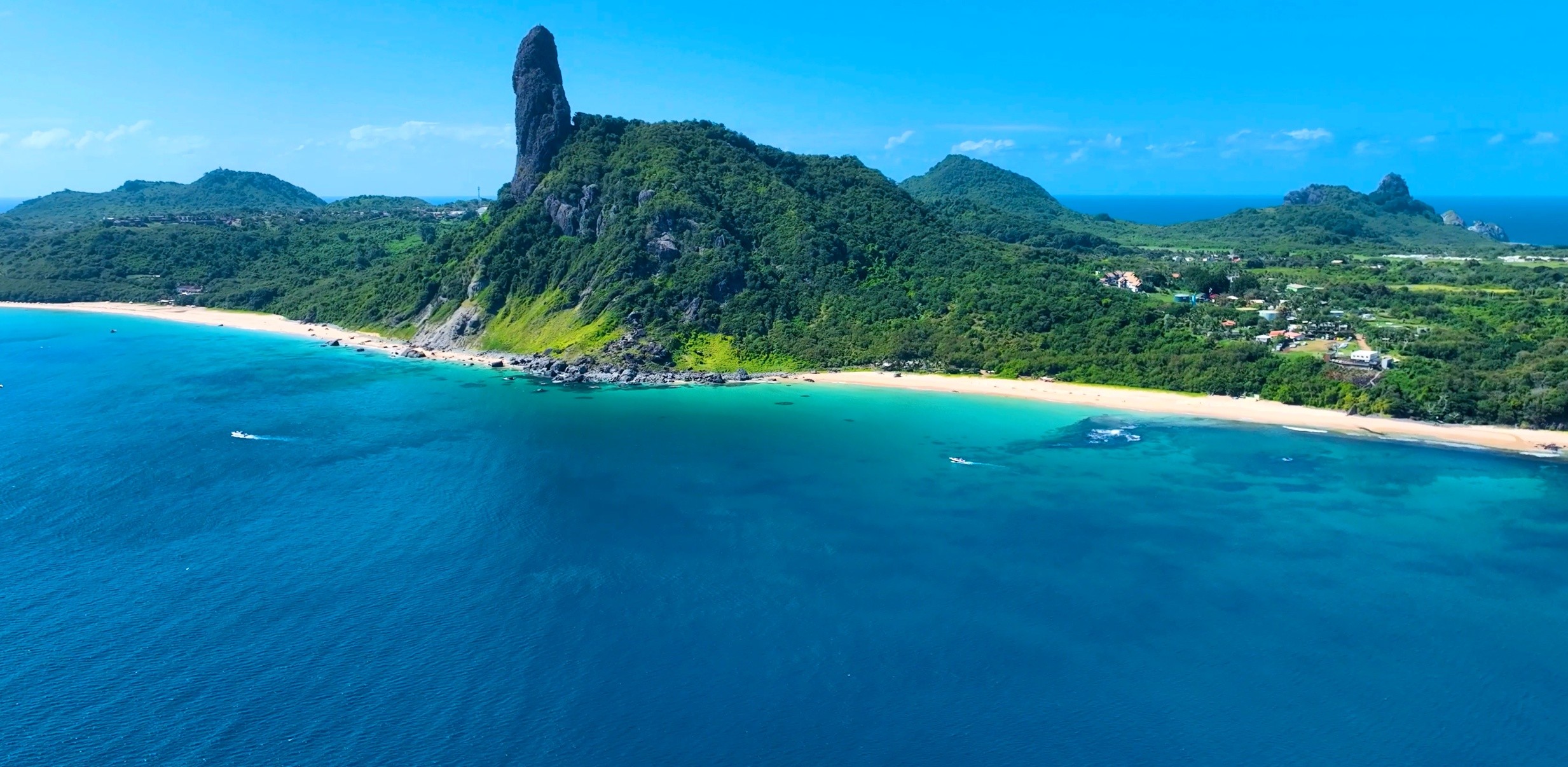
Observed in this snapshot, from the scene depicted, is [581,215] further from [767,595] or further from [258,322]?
[767,595]

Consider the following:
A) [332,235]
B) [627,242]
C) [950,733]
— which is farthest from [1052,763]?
[332,235]

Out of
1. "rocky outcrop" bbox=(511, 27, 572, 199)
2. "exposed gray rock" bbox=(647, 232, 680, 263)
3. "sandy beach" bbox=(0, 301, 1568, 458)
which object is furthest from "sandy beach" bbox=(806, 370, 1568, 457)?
"rocky outcrop" bbox=(511, 27, 572, 199)

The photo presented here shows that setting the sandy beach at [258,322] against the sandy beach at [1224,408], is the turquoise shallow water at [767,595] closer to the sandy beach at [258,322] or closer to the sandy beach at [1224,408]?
the sandy beach at [1224,408]

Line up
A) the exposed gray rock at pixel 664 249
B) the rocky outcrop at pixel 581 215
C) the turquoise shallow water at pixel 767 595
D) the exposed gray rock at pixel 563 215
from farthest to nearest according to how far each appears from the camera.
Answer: the exposed gray rock at pixel 563 215, the rocky outcrop at pixel 581 215, the exposed gray rock at pixel 664 249, the turquoise shallow water at pixel 767 595

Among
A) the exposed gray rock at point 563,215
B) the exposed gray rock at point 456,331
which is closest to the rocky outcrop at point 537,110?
the exposed gray rock at point 563,215

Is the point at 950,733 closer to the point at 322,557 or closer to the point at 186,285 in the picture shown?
the point at 322,557

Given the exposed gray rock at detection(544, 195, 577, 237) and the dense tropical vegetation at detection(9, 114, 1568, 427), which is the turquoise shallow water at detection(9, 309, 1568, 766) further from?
the exposed gray rock at detection(544, 195, 577, 237)
